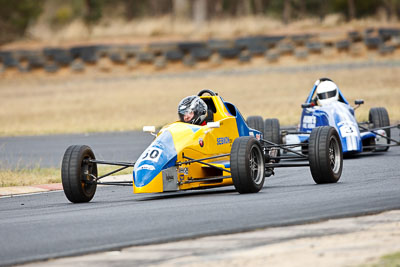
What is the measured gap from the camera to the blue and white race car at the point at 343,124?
16.7 metres

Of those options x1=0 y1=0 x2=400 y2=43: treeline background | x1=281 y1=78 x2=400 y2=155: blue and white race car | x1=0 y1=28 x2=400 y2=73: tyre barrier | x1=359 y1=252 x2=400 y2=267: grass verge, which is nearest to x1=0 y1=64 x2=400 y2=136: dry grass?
x1=0 y1=28 x2=400 y2=73: tyre barrier

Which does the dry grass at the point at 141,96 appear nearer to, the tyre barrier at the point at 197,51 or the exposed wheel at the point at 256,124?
the tyre barrier at the point at 197,51

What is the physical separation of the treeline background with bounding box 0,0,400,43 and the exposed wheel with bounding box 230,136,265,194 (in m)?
36.3

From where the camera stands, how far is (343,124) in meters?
16.8

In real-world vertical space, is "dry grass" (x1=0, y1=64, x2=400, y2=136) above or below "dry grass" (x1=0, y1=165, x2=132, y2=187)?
above

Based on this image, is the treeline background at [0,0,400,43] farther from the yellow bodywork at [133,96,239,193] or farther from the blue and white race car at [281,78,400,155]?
the yellow bodywork at [133,96,239,193]

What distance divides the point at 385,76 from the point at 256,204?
94.3 ft

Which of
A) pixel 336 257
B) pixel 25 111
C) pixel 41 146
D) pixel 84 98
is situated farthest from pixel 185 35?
pixel 336 257

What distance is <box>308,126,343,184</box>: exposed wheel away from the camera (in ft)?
40.7

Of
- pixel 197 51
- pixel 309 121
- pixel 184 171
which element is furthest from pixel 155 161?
pixel 197 51

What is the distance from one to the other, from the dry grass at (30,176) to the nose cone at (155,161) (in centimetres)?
443

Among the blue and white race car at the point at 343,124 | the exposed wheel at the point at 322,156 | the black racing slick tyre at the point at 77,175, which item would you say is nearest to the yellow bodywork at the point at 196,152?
the black racing slick tyre at the point at 77,175

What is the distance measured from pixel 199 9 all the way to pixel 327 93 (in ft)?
119

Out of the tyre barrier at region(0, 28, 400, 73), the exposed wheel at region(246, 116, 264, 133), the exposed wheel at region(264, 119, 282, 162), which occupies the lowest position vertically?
the exposed wheel at region(264, 119, 282, 162)
